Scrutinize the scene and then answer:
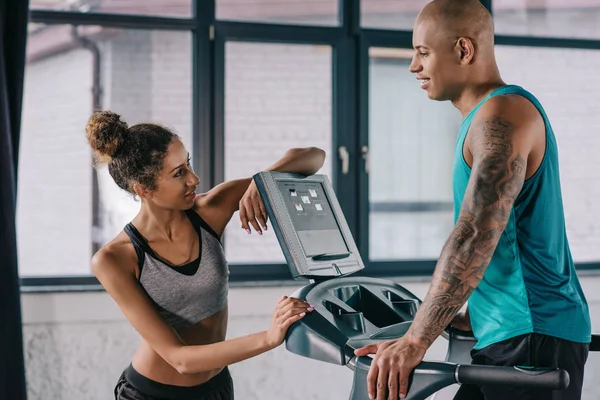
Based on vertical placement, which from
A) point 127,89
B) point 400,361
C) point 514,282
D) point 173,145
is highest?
point 127,89

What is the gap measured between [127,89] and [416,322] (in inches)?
85.4

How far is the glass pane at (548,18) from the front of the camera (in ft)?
11.5

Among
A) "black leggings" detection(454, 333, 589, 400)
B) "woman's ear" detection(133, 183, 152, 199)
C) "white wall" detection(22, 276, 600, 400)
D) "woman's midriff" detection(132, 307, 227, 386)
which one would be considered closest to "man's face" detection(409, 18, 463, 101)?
"black leggings" detection(454, 333, 589, 400)

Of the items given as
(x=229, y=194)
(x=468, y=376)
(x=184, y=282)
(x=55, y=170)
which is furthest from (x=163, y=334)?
(x=55, y=170)

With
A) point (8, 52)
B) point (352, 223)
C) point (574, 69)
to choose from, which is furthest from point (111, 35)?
point (574, 69)

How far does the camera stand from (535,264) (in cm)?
137

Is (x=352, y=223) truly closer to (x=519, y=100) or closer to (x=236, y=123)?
(x=236, y=123)

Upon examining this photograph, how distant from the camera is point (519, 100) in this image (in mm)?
1342

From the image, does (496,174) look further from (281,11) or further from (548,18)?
(548,18)

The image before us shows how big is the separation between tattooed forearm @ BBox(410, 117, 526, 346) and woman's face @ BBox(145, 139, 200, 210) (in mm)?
681

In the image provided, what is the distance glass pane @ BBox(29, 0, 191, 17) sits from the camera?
9.99 feet

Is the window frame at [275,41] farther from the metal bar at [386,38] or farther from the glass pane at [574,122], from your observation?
the glass pane at [574,122]

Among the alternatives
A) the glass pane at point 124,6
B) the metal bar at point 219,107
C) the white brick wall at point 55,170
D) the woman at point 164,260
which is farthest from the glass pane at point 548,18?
the woman at point 164,260

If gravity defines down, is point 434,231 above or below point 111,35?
below
